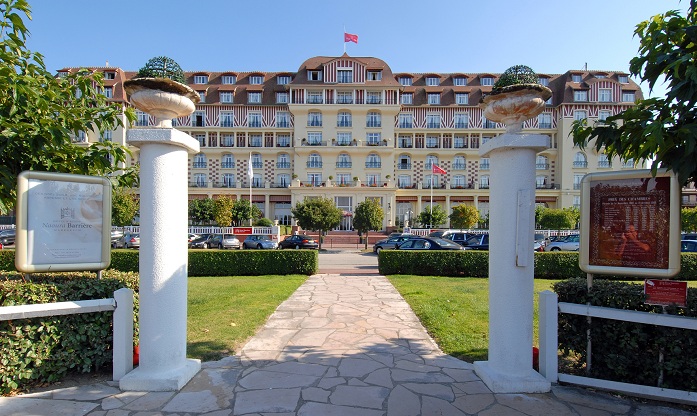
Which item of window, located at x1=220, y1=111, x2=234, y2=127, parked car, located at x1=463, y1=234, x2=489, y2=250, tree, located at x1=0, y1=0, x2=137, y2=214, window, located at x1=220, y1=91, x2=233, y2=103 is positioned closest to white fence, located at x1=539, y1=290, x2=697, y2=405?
tree, located at x1=0, y1=0, x2=137, y2=214

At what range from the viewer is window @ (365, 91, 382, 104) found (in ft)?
151

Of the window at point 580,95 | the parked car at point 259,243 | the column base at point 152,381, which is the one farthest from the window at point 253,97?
the column base at point 152,381

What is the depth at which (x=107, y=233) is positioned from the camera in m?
4.36

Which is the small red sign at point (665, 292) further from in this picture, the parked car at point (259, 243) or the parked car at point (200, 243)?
the parked car at point (200, 243)

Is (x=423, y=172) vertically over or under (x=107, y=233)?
over

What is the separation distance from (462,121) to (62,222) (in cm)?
4973

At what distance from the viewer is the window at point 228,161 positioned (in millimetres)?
48875

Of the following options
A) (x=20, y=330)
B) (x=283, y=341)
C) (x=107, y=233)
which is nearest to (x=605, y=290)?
(x=283, y=341)

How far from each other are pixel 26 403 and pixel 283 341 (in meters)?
A: 2.84

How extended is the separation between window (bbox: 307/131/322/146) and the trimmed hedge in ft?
144

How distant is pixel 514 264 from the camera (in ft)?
13.0

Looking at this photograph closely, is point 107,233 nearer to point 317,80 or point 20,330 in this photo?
point 20,330

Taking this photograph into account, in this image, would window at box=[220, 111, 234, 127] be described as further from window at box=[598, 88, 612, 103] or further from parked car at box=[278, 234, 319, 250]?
window at box=[598, 88, 612, 103]

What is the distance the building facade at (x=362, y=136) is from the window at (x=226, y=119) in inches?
5.6
